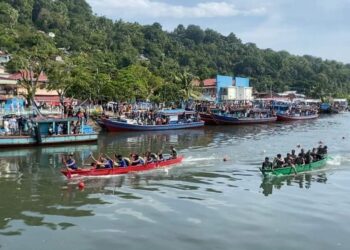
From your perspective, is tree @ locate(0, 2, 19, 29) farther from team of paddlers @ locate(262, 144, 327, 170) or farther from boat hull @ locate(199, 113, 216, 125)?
team of paddlers @ locate(262, 144, 327, 170)

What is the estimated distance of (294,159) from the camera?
106 ft

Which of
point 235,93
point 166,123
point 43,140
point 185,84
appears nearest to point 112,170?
point 43,140

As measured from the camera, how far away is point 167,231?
1983 centimetres

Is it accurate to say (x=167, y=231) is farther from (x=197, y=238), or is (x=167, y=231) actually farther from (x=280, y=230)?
(x=280, y=230)

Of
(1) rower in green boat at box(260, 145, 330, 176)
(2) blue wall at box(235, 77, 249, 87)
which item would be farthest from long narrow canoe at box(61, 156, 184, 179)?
(2) blue wall at box(235, 77, 249, 87)

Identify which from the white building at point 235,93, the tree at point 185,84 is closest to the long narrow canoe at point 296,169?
the tree at point 185,84

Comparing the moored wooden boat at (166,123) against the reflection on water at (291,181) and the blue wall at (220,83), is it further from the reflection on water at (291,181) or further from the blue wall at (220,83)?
the blue wall at (220,83)

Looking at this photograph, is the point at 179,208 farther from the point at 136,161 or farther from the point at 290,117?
the point at 290,117

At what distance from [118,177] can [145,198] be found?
5353 mm

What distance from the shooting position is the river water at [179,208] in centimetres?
1889

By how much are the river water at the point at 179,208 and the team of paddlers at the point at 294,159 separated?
0.95 m

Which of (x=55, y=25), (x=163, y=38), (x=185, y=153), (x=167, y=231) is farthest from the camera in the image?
(x=163, y=38)

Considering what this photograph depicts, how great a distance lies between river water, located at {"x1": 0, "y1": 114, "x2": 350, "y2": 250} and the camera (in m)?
18.9

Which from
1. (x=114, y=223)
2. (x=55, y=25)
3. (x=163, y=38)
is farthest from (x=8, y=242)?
(x=163, y=38)
